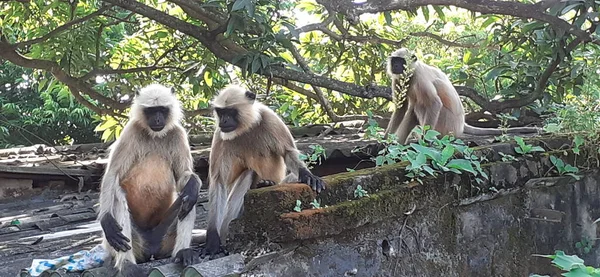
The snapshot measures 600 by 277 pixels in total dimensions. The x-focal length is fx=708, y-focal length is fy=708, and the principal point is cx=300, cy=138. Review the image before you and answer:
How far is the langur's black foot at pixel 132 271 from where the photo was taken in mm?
3365

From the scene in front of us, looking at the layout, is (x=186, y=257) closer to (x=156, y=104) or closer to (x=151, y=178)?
(x=151, y=178)

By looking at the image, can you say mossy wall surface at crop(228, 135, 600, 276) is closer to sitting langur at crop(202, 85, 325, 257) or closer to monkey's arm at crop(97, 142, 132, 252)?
monkey's arm at crop(97, 142, 132, 252)

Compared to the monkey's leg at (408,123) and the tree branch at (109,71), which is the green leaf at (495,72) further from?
the tree branch at (109,71)

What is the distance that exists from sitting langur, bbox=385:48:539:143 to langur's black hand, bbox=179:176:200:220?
3083 millimetres

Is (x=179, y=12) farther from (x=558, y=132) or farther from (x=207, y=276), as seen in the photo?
(x=207, y=276)

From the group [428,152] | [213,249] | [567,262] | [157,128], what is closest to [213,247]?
[213,249]

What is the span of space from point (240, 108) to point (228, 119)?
0.39 feet

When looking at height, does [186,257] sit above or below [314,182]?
below

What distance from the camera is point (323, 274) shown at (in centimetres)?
334

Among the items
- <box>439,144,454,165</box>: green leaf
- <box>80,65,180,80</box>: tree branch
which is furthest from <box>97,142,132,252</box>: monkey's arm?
<box>80,65,180,80</box>: tree branch

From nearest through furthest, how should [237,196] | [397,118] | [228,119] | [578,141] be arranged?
[237,196]
[228,119]
[578,141]
[397,118]

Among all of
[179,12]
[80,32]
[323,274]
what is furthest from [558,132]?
[80,32]

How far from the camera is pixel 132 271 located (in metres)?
3.38

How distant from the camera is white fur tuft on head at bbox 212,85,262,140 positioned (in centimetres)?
445
